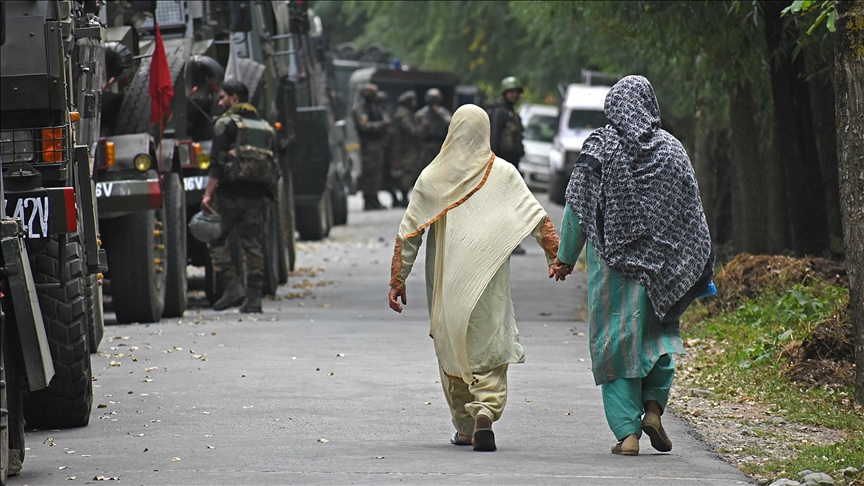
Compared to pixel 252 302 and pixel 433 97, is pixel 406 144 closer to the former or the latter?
pixel 433 97

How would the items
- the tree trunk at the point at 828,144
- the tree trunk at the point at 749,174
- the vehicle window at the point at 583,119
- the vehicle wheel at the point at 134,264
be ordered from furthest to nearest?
1. the vehicle window at the point at 583,119
2. the tree trunk at the point at 749,174
3. the tree trunk at the point at 828,144
4. the vehicle wheel at the point at 134,264

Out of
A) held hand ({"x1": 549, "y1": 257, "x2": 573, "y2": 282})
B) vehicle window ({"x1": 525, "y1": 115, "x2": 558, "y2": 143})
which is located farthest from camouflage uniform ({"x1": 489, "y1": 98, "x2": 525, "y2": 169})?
vehicle window ({"x1": 525, "y1": 115, "x2": 558, "y2": 143})

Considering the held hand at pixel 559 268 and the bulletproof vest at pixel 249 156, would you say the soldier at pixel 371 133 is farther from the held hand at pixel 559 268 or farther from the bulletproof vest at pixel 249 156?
the held hand at pixel 559 268

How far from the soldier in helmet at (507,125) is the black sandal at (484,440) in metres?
10.7

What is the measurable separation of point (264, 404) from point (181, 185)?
4801mm

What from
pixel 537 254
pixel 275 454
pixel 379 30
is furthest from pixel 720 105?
pixel 379 30

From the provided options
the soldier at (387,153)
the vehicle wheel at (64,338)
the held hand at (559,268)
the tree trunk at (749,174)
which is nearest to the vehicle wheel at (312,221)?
the soldier at (387,153)

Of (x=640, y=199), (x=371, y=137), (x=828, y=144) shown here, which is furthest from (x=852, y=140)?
(x=371, y=137)

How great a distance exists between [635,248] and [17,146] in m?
2.92

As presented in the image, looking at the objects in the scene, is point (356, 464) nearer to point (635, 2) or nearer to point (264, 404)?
point (264, 404)

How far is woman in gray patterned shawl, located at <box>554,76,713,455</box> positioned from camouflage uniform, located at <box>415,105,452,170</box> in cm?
2239

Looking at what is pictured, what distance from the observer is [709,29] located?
1341cm

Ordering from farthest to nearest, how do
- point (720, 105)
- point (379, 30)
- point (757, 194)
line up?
point (379, 30), point (720, 105), point (757, 194)

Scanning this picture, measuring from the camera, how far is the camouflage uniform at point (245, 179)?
1262cm
